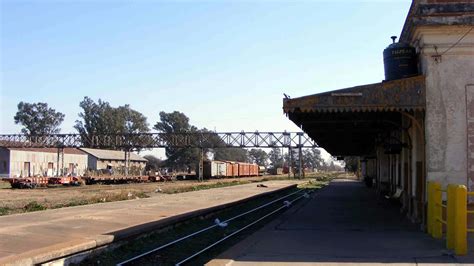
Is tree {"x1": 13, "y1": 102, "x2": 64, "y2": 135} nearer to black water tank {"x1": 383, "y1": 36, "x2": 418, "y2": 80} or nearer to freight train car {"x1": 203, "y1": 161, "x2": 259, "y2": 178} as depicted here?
freight train car {"x1": 203, "y1": 161, "x2": 259, "y2": 178}

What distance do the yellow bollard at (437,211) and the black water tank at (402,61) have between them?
382 centimetres

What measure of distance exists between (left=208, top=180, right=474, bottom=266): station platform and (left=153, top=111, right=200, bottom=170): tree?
143m

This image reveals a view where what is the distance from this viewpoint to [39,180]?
5294cm

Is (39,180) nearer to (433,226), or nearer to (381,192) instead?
(381,192)

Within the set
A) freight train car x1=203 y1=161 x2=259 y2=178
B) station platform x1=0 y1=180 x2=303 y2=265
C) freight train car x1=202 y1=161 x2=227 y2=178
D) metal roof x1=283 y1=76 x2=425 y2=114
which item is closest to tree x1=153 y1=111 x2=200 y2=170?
freight train car x1=203 y1=161 x2=259 y2=178

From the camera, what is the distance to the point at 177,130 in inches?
6732

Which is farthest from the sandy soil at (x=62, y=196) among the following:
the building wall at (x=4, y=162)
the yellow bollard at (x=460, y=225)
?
the building wall at (x=4, y=162)

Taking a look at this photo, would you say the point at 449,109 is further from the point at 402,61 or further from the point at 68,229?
the point at 68,229

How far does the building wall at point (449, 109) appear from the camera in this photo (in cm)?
1299

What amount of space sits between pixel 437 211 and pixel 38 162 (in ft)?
310

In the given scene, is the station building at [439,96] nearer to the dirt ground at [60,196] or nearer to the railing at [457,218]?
the railing at [457,218]

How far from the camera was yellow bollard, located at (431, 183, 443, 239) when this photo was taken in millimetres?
11688

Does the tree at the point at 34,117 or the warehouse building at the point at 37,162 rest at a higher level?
the tree at the point at 34,117

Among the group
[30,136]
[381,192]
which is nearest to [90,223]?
[381,192]
